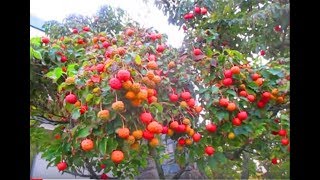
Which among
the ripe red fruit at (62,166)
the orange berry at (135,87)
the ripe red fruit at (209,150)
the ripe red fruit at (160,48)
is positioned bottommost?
the ripe red fruit at (62,166)

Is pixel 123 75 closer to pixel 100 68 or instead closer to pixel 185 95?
pixel 100 68

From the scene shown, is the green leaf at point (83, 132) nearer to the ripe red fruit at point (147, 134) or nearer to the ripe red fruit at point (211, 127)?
the ripe red fruit at point (147, 134)

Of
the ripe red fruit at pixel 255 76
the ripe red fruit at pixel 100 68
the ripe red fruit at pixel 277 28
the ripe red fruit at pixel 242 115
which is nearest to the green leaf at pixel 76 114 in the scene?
the ripe red fruit at pixel 100 68

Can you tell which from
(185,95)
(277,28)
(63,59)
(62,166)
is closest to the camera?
(62,166)

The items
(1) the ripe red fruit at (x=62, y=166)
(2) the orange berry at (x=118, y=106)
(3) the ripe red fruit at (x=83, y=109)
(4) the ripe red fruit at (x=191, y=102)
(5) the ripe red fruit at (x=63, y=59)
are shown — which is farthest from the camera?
(5) the ripe red fruit at (x=63, y=59)

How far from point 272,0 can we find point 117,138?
135 centimetres

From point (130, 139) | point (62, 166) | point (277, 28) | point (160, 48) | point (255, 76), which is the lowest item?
point (62, 166)

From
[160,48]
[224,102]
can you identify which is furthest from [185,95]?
[160,48]

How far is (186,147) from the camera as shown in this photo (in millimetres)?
1410

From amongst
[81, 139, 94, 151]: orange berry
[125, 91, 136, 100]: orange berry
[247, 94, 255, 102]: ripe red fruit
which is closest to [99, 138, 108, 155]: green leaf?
[81, 139, 94, 151]: orange berry

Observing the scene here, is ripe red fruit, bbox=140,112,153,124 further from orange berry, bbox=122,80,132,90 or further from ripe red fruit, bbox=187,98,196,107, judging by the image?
ripe red fruit, bbox=187,98,196,107

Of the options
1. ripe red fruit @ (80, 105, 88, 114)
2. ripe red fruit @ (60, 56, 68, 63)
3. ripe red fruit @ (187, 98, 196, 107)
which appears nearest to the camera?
ripe red fruit @ (80, 105, 88, 114)
